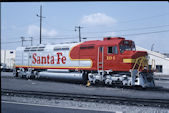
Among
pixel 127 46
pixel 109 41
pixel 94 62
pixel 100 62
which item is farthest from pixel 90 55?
pixel 127 46

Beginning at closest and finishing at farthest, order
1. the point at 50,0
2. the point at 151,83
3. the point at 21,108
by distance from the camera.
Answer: the point at 50,0
the point at 21,108
the point at 151,83

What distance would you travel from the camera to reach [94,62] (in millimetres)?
16984

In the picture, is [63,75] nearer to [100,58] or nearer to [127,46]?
[100,58]

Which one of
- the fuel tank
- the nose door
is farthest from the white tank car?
the nose door

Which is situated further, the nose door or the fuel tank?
the fuel tank

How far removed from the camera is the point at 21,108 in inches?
324

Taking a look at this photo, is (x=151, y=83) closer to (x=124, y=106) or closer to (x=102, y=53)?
(x=102, y=53)

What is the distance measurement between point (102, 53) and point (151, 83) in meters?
4.63

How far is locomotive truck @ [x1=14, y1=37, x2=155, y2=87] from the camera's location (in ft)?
49.5

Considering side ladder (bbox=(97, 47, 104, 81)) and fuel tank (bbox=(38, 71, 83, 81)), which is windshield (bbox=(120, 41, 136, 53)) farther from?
fuel tank (bbox=(38, 71, 83, 81))

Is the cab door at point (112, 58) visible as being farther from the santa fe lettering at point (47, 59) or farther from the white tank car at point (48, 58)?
the santa fe lettering at point (47, 59)

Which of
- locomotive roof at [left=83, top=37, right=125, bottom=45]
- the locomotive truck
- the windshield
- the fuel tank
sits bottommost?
the fuel tank

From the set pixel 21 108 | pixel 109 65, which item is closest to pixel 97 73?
pixel 109 65

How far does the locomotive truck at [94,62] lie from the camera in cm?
1510
